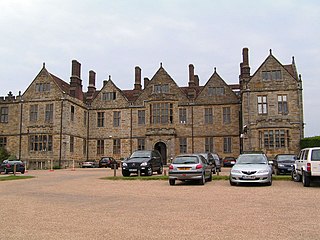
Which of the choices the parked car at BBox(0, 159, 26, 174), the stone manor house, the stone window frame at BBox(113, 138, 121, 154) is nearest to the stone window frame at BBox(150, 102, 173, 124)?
the stone manor house

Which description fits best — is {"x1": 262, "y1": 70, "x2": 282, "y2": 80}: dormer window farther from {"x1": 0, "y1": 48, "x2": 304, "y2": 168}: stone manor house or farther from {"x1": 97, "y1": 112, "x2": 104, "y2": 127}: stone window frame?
{"x1": 97, "y1": 112, "x2": 104, "y2": 127}: stone window frame

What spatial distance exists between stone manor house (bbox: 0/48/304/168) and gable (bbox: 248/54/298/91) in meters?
0.09

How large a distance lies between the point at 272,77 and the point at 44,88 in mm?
24268

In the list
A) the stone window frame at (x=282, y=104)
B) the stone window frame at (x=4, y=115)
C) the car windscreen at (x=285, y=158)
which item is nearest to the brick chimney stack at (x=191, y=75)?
the stone window frame at (x=282, y=104)

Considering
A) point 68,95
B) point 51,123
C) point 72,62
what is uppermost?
point 72,62

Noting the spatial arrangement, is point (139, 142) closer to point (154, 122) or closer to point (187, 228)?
point (154, 122)

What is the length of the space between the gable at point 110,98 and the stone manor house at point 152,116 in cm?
12

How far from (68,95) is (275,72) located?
21.8 metres

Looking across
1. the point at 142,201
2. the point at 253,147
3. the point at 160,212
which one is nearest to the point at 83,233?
the point at 160,212

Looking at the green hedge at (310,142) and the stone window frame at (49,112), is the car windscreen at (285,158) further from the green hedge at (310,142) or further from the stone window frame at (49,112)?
the stone window frame at (49,112)

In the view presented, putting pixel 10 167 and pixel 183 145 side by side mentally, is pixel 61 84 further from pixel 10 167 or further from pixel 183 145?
pixel 183 145

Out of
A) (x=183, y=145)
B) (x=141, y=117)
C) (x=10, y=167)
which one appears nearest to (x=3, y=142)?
(x=10, y=167)

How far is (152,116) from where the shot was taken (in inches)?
1592

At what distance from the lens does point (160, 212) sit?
916 cm
